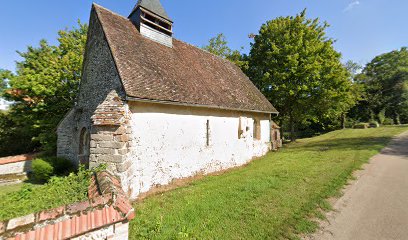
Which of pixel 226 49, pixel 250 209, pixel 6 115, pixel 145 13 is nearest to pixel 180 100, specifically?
pixel 250 209

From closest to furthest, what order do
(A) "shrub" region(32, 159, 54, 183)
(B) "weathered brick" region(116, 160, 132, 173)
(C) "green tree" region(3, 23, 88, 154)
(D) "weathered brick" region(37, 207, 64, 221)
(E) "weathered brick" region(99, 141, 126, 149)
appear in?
(D) "weathered brick" region(37, 207, 64, 221) → (B) "weathered brick" region(116, 160, 132, 173) → (E) "weathered brick" region(99, 141, 126, 149) → (A) "shrub" region(32, 159, 54, 183) → (C) "green tree" region(3, 23, 88, 154)

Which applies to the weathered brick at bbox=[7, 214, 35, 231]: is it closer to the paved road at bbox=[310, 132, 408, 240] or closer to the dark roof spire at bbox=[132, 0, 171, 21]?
the paved road at bbox=[310, 132, 408, 240]

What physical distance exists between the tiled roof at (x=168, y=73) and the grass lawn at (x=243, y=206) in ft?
12.3

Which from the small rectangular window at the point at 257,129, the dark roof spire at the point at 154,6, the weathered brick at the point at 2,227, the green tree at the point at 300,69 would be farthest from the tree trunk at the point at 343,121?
the weathered brick at the point at 2,227

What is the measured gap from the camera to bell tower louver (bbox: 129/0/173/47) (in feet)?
35.6

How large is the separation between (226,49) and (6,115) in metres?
24.4

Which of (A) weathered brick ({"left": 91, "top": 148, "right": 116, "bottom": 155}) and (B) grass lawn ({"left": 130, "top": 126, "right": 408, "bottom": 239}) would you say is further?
(A) weathered brick ({"left": 91, "top": 148, "right": 116, "bottom": 155})

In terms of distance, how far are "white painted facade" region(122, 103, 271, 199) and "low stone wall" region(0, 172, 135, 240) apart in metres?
3.09

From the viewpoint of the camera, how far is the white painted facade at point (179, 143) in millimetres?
7199

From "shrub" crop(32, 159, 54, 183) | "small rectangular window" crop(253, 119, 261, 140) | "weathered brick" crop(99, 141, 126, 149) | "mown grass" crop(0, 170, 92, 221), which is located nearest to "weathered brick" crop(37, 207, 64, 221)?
"mown grass" crop(0, 170, 92, 221)

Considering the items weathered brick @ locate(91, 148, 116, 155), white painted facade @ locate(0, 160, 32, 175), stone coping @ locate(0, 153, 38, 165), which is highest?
weathered brick @ locate(91, 148, 116, 155)

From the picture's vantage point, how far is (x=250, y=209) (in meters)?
5.64

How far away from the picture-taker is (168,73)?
929 centimetres

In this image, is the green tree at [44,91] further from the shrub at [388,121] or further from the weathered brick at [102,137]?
the shrub at [388,121]
